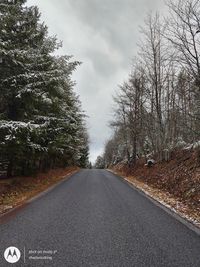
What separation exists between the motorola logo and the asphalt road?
9 centimetres

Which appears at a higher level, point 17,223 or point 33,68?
point 33,68

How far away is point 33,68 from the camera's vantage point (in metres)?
14.6

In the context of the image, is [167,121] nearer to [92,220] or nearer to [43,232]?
[92,220]

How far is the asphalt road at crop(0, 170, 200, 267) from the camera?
478cm

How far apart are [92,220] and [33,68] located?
31.7ft

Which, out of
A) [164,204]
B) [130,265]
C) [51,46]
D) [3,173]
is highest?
[51,46]

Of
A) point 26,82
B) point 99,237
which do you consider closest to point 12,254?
point 99,237

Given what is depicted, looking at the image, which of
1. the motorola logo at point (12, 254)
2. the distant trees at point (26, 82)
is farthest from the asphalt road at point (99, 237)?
the distant trees at point (26, 82)

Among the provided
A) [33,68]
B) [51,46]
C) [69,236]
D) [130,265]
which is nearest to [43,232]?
[69,236]

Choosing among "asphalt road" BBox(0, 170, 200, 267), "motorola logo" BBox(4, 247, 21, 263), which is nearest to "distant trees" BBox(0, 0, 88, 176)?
"asphalt road" BBox(0, 170, 200, 267)

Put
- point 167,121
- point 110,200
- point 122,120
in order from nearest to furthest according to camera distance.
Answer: point 110,200, point 167,121, point 122,120

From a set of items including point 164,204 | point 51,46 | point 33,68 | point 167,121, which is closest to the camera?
point 164,204

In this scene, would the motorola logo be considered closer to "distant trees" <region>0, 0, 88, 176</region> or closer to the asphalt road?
the asphalt road

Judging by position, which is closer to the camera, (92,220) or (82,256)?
(82,256)
